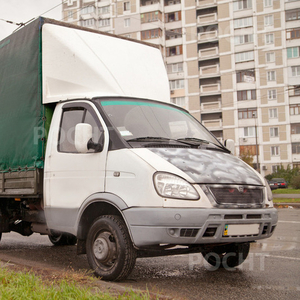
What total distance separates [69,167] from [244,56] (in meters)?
54.7

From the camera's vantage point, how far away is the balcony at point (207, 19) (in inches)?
2340

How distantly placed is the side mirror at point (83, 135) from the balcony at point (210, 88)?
2132 inches

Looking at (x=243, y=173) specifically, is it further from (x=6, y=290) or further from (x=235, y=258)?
(x=6, y=290)

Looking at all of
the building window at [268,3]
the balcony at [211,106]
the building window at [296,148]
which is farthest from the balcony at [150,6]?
the building window at [296,148]

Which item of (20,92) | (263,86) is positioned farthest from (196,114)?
(20,92)

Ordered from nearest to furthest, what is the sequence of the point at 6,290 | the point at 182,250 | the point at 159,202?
the point at 6,290
the point at 159,202
the point at 182,250

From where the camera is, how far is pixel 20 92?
22.5ft

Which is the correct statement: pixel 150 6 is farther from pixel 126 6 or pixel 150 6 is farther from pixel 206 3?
pixel 206 3

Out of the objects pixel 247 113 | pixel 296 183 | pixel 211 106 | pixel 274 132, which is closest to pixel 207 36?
pixel 211 106

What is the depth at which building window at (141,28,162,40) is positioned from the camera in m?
61.8

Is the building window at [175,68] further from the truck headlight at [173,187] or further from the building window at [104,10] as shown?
the truck headlight at [173,187]

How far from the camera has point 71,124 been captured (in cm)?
598

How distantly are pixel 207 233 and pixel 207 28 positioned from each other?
5820cm

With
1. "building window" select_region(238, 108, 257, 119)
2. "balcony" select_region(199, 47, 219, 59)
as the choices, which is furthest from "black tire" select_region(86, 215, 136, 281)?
"balcony" select_region(199, 47, 219, 59)
